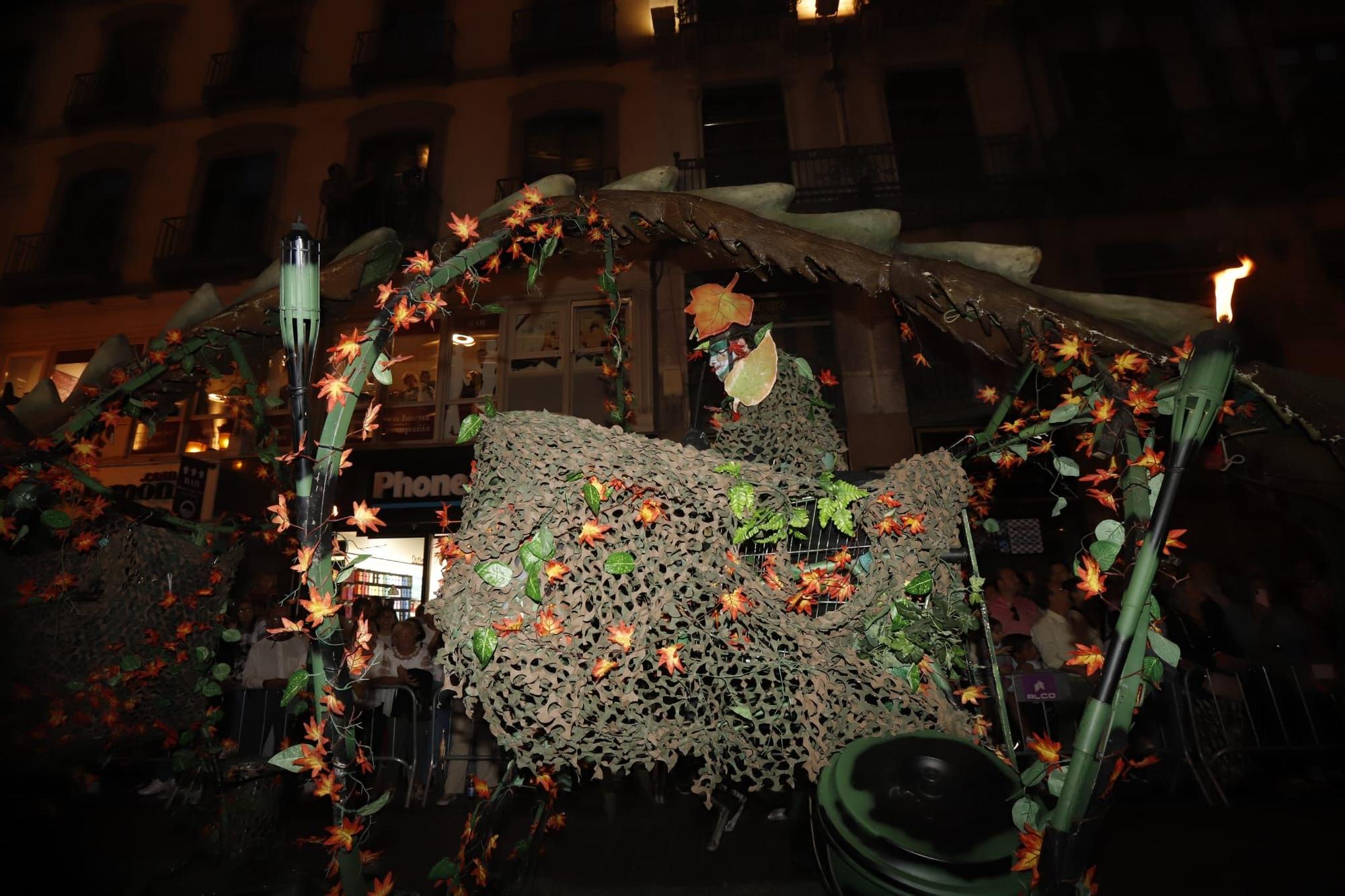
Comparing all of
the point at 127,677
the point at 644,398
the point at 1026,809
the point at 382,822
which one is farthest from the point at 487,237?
the point at 644,398

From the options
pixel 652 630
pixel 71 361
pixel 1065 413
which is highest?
pixel 71 361

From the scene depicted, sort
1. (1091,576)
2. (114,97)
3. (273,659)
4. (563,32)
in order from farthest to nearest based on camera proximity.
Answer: (114,97), (563,32), (273,659), (1091,576)

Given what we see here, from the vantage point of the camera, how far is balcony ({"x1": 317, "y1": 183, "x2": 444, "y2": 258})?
11.1 m

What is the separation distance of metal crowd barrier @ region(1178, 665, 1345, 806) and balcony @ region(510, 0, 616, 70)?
12.5m

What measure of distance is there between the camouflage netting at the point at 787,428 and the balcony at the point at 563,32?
10885 mm

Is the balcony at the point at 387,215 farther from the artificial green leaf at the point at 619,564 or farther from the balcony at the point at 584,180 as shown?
the artificial green leaf at the point at 619,564

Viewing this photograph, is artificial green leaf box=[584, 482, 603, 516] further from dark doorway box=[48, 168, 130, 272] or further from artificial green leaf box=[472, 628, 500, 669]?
dark doorway box=[48, 168, 130, 272]

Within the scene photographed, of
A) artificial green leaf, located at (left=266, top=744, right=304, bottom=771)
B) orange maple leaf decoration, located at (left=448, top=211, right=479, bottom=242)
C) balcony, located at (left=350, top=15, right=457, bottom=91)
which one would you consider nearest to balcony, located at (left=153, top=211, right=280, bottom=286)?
balcony, located at (left=350, top=15, right=457, bottom=91)

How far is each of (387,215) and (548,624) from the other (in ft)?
38.1

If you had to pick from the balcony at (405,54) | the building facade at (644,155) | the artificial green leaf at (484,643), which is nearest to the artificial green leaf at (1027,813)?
the artificial green leaf at (484,643)

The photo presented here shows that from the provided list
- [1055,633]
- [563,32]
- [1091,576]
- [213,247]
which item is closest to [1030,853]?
[1091,576]

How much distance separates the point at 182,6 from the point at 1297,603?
19.8 metres

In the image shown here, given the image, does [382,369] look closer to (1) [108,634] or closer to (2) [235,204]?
(1) [108,634]

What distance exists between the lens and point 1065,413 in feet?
7.30
